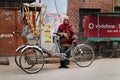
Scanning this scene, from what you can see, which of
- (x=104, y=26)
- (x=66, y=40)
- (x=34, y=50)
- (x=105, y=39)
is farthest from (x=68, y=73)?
(x=104, y=26)

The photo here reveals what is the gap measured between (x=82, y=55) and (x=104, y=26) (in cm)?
439

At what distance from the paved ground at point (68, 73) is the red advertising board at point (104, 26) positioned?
10.6 feet

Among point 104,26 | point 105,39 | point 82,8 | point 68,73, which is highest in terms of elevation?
point 82,8

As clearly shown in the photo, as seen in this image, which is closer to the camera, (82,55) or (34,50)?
(34,50)

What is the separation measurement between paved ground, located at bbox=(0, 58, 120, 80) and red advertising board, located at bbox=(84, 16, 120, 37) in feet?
10.6

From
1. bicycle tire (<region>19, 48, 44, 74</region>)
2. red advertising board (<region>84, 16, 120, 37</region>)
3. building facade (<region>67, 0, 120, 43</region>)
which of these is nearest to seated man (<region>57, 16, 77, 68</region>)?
bicycle tire (<region>19, 48, 44, 74</region>)

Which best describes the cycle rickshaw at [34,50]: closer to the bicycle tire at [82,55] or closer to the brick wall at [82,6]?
the bicycle tire at [82,55]

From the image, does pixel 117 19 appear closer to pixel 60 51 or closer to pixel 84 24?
pixel 84 24

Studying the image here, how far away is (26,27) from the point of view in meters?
13.9

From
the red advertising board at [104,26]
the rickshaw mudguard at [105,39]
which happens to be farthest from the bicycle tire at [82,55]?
the red advertising board at [104,26]

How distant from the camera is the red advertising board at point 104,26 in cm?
1852

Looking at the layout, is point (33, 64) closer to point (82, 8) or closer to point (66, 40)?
point (66, 40)

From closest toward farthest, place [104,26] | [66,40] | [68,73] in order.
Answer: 1. [68,73]
2. [66,40]
3. [104,26]

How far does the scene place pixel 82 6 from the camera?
65.7 feet
